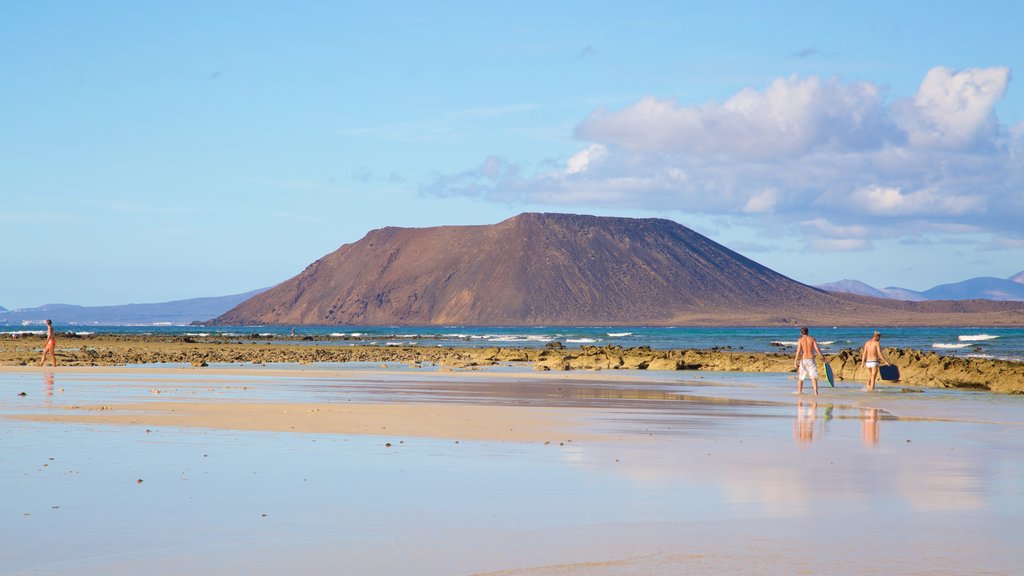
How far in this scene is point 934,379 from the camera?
29.4 metres

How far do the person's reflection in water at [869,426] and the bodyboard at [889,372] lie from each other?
913 centimetres

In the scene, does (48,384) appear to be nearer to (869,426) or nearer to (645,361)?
(869,426)

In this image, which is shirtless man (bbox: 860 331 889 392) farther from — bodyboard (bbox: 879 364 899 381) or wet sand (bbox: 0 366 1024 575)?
wet sand (bbox: 0 366 1024 575)

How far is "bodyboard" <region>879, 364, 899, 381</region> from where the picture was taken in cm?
2905

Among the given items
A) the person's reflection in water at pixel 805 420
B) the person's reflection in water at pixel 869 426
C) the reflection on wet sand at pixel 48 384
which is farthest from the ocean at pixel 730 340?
the reflection on wet sand at pixel 48 384

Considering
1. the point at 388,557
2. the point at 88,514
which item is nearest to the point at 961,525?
the point at 388,557

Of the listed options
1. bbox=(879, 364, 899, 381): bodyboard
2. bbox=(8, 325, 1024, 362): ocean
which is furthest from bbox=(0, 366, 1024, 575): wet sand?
bbox=(8, 325, 1024, 362): ocean

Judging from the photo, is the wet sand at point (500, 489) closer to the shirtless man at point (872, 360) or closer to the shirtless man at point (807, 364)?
the shirtless man at point (807, 364)

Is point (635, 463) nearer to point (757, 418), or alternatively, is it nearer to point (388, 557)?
point (388, 557)

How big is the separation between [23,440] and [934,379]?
2331 centimetres

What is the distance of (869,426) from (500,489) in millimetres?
8597

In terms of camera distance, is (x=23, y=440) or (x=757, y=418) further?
(x=757, y=418)

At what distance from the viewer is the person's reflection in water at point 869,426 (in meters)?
14.4

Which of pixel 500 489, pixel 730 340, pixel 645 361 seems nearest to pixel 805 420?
pixel 500 489
